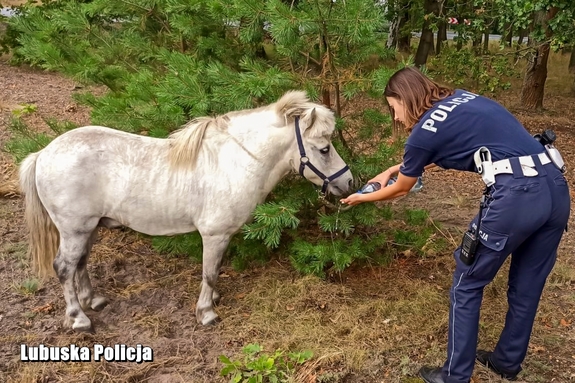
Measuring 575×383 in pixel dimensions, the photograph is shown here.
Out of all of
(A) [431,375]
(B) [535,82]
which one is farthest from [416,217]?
(B) [535,82]

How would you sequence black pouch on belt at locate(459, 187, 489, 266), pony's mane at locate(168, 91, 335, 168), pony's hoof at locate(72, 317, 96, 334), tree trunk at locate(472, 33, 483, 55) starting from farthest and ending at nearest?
tree trunk at locate(472, 33, 483, 55), pony's hoof at locate(72, 317, 96, 334), pony's mane at locate(168, 91, 335, 168), black pouch on belt at locate(459, 187, 489, 266)

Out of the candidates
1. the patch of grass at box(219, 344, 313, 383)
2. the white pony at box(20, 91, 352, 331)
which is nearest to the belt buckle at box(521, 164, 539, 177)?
the white pony at box(20, 91, 352, 331)

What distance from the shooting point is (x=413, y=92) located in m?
2.76

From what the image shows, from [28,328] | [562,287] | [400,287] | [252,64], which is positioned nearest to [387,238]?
[400,287]

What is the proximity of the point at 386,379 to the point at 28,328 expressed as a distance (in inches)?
100.0

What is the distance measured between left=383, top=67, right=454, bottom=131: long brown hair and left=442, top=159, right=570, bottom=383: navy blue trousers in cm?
54

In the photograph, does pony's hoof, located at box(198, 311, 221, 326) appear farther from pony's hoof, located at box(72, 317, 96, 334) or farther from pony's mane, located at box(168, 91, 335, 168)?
pony's mane, located at box(168, 91, 335, 168)

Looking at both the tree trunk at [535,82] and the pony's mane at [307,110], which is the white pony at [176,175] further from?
the tree trunk at [535,82]

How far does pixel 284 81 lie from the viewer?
3.64 m

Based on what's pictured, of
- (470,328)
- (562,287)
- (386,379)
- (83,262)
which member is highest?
(470,328)

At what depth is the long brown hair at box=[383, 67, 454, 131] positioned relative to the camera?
2.76 m

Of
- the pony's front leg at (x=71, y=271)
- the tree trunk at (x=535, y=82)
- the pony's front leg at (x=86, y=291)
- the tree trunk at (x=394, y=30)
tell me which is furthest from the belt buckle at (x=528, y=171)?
the tree trunk at (x=394, y=30)

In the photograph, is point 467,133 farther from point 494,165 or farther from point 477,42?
point 477,42

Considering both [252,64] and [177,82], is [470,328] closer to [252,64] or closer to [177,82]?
[252,64]
